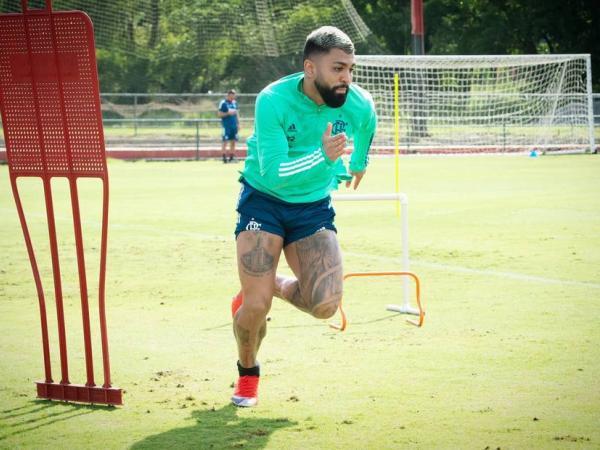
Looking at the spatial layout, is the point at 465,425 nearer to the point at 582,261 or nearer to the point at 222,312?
the point at 222,312

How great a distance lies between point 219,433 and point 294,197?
1.48 meters

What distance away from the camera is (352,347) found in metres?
7.18

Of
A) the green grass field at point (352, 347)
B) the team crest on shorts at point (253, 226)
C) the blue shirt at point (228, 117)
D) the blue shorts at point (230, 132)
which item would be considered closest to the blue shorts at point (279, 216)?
the team crest on shorts at point (253, 226)

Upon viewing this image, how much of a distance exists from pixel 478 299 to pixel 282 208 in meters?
3.54

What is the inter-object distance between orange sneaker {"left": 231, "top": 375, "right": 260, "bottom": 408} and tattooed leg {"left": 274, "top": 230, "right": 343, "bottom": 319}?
56 cm

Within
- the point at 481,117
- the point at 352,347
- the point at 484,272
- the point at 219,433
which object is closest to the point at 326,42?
the point at 219,433

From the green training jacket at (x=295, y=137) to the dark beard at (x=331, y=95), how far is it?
110mm

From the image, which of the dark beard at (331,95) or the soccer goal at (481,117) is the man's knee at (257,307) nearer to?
the dark beard at (331,95)

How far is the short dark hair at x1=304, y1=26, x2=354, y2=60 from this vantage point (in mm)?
5730

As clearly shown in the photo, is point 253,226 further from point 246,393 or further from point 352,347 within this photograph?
point 352,347

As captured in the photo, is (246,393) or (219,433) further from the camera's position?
(246,393)

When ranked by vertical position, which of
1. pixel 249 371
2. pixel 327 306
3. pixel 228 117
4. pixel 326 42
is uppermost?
pixel 326 42

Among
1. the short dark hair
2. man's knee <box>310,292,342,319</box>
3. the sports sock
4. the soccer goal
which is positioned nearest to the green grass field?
the sports sock

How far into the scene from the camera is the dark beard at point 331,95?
18.7 feet
